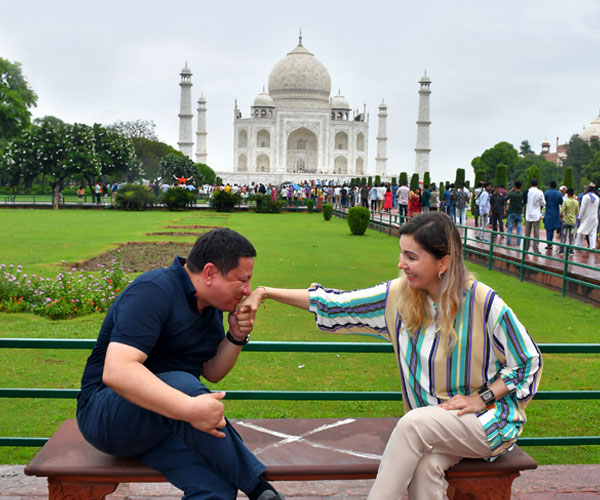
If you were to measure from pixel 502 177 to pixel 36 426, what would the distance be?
14718mm

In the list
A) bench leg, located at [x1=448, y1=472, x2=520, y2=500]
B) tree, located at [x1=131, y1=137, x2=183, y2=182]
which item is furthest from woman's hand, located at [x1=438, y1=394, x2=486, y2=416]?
tree, located at [x1=131, y1=137, x2=183, y2=182]

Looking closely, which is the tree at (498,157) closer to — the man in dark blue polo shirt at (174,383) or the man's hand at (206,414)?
the man in dark blue polo shirt at (174,383)

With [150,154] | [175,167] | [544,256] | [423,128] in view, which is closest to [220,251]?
[544,256]

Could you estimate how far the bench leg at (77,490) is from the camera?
1.99 meters

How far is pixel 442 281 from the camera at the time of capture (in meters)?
2.08

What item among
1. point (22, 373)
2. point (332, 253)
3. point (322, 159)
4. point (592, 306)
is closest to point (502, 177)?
point (332, 253)

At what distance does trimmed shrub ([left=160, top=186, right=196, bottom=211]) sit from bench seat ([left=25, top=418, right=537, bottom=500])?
24.2 meters

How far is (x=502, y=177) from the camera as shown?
54.2ft

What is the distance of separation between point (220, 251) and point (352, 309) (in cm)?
55

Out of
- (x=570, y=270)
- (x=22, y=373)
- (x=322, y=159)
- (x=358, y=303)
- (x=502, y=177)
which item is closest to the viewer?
(x=358, y=303)

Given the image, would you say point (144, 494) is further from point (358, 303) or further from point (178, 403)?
point (358, 303)

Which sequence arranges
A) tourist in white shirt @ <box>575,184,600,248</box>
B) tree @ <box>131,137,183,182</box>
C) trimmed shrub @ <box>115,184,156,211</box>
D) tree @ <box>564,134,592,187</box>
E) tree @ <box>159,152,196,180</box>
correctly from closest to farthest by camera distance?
tourist in white shirt @ <box>575,184,600,248</box>
trimmed shrub @ <box>115,184,156,211</box>
tree @ <box>564,134,592,187</box>
tree @ <box>159,152,196,180</box>
tree @ <box>131,137,183,182</box>

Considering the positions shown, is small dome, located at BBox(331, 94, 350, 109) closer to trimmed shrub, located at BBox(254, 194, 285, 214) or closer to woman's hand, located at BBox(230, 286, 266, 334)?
trimmed shrub, located at BBox(254, 194, 285, 214)

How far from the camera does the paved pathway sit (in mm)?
2537
